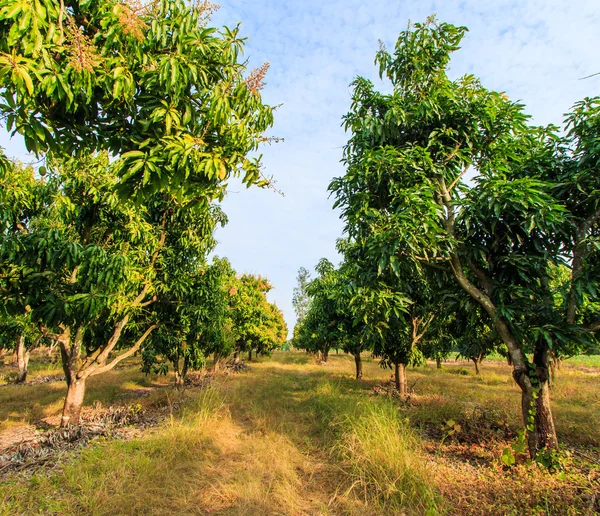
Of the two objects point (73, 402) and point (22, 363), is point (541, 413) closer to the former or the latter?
point (73, 402)

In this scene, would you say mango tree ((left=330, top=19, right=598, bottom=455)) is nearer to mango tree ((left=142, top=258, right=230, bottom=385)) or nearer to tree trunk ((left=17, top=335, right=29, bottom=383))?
mango tree ((left=142, top=258, right=230, bottom=385))

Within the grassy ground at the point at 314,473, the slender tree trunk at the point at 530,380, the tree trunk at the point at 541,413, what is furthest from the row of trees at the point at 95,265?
the tree trunk at the point at 541,413

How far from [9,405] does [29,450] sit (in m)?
9.00

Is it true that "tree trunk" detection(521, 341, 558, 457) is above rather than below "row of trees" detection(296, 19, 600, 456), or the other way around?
below

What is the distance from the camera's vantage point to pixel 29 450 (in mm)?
6066

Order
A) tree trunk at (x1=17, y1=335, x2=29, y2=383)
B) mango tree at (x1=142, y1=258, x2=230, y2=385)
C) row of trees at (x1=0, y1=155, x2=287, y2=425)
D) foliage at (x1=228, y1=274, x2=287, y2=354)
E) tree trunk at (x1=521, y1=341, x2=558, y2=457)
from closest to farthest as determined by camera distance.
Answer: row of trees at (x1=0, y1=155, x2=287, y2=425) → tree trunk at (x1=521, y1=341, x2=558, y2=457) → mango tree at (x1=142, y1=258, x2=230, y2=385) → tree trunk at (x1=17, y1=335, x2=29, y2=383) → foliage at (x1=228, y1=274, x2=287, y2=354)

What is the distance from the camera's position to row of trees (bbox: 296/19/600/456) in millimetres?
4430

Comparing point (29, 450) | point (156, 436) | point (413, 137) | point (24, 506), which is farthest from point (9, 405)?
point (413, 137)

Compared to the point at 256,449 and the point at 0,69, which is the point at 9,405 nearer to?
the point at 256,449

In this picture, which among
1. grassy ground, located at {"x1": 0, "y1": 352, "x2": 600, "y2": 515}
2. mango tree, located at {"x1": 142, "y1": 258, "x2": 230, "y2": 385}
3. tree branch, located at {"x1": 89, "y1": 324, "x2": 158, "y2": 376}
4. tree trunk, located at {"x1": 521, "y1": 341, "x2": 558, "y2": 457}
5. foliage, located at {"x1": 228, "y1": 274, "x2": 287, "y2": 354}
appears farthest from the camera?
foliage, located at {"x1": 228, "y1": 274, "x2": 287, "y2": 354}

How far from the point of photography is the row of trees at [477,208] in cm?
443

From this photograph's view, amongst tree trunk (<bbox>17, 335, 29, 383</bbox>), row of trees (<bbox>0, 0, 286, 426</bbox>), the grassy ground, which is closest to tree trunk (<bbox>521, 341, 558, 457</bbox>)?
the grassy ground

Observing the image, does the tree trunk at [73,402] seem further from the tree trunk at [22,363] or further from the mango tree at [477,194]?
the tree trunk at [22,363]

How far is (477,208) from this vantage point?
15.4 feet
